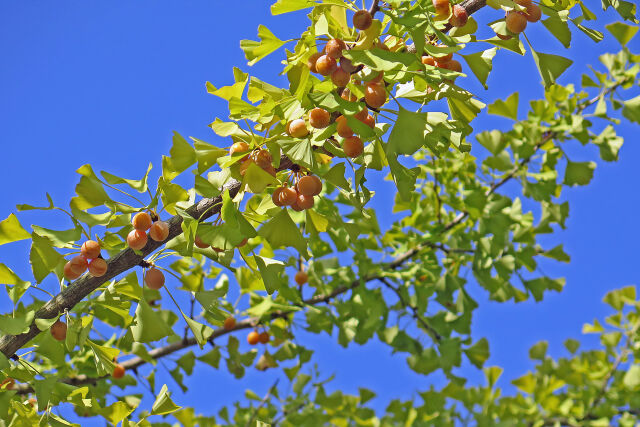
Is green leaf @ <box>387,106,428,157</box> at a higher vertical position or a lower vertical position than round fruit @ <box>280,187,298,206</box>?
higher

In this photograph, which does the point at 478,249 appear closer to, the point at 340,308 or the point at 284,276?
the point at 340,308

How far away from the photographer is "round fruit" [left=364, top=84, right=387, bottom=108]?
1.15 m

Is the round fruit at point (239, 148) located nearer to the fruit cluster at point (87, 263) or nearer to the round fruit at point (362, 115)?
the round fruit at point (362, 115)

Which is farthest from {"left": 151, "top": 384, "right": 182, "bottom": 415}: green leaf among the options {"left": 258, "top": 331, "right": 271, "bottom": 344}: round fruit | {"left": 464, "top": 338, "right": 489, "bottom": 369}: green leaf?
{"left": 464, "top": 338, "right": 489, "bottom": 369}: green leaf

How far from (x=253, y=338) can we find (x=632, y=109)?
1944 mm

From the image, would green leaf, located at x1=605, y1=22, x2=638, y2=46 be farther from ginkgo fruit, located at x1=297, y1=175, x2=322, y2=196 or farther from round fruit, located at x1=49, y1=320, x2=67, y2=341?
round fruit, located at x1=49, y1=320, x2=67, y2=341

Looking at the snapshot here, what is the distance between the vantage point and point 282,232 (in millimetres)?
1297

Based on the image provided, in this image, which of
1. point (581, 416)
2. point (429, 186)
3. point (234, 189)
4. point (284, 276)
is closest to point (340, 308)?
point (284, 276)

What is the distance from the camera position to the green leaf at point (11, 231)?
1355mm

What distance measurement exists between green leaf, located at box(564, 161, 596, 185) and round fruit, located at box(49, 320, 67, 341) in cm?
204

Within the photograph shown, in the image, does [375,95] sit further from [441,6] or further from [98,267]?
[98,267]

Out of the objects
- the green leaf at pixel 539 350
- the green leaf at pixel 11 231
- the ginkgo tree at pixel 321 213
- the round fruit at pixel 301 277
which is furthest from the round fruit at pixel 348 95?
the green leaf at pixel 539 350

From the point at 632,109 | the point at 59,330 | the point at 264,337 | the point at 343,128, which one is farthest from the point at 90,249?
the point at 632,109

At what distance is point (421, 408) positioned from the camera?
3217 mm
